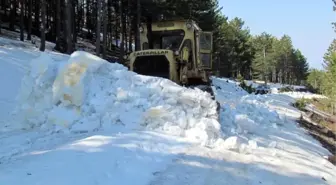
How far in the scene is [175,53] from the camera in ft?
38.7

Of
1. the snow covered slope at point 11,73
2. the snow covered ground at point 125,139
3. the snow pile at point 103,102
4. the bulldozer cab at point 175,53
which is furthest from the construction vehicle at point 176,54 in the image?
the snow covered slope at point 11,73

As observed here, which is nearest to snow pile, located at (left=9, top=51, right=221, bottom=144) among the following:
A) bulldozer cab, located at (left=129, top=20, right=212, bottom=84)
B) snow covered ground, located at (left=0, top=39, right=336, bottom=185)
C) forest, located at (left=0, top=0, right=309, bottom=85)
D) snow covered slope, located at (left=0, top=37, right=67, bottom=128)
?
snow covered ground, located at (left=0, top=39, right=336, bottom=185)

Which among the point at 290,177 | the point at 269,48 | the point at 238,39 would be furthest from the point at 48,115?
the point at 269,48

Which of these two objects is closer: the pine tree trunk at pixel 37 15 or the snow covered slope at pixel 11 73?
the snow covered slope at pixel 11 73

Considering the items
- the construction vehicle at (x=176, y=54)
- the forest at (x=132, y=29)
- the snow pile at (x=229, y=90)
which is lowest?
the snow pile at (x=229, y=90)

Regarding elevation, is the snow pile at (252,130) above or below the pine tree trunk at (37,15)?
below

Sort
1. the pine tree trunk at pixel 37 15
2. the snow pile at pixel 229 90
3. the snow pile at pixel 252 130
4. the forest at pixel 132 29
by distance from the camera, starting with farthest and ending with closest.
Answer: the pine tree trunk at pixel 37 15 < the snow pile at pixel 229 90 < the forest at pixel 132 29 < the snow pile at pixel 252 130

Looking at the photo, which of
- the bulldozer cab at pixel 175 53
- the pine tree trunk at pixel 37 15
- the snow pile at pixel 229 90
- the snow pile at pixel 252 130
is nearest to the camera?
the snow pile at pixel 252 130

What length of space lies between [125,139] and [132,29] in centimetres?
3584

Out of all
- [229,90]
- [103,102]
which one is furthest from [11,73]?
[229,90]

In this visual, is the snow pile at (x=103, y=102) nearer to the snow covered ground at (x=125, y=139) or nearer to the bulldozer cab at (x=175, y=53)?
the snow covered ground at (x=125, y=139)

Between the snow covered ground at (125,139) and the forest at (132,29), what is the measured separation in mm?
5148

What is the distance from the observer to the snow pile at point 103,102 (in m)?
8.32

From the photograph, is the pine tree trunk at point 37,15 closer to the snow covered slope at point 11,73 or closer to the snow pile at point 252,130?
the snow covered slope at point 11,73
